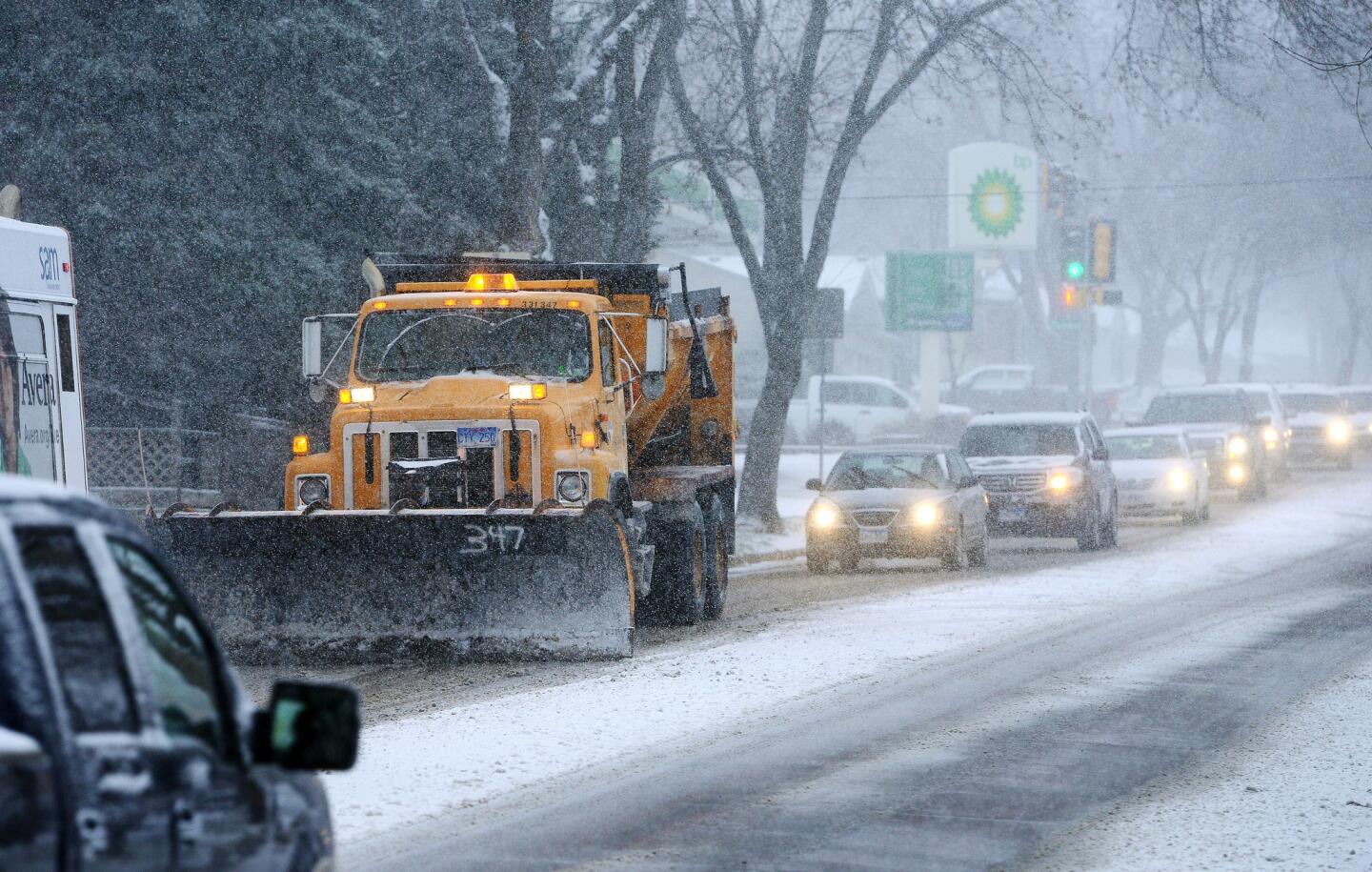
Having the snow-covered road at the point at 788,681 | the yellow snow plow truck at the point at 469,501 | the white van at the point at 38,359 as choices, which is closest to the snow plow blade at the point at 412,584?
the yellow snow plow truck at the point at 469,501

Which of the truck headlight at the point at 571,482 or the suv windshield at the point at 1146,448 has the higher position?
the truck headlight at the point at 571,482

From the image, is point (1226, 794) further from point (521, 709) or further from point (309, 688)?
point (309, 688)

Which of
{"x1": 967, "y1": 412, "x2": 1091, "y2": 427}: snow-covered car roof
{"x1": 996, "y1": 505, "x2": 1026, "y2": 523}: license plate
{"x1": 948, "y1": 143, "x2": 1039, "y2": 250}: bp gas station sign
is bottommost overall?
{"x1": 996, "y1": 505, "x2": 1026, "y2": 523}: license plate

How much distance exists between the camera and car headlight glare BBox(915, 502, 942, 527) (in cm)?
2105

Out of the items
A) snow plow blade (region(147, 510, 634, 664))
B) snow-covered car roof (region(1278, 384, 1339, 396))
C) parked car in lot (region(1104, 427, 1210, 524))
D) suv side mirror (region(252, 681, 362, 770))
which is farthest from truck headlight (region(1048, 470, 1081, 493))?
snow-covered car roof (region(1278, 384, 1339, 396))

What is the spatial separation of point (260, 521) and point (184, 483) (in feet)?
44.0

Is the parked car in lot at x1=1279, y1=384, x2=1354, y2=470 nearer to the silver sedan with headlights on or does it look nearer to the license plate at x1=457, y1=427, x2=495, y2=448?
the silver sedan with headlights on

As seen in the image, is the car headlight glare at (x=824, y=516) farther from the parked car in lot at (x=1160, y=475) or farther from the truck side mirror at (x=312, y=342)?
the parked car in lot at (x=1160, y=475)

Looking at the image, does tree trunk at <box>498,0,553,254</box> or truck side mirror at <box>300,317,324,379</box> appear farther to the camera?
tree trunk at <box>498,0,553,254</box>

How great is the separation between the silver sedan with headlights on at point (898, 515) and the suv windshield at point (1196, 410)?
1537cm

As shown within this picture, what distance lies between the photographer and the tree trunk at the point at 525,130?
21.4m

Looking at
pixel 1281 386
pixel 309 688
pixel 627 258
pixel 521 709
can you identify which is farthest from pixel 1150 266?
pixel 309 688

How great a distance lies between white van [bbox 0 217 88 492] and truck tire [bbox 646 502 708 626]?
4.57m

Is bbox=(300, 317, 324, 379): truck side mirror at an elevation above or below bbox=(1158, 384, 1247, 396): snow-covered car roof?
above
